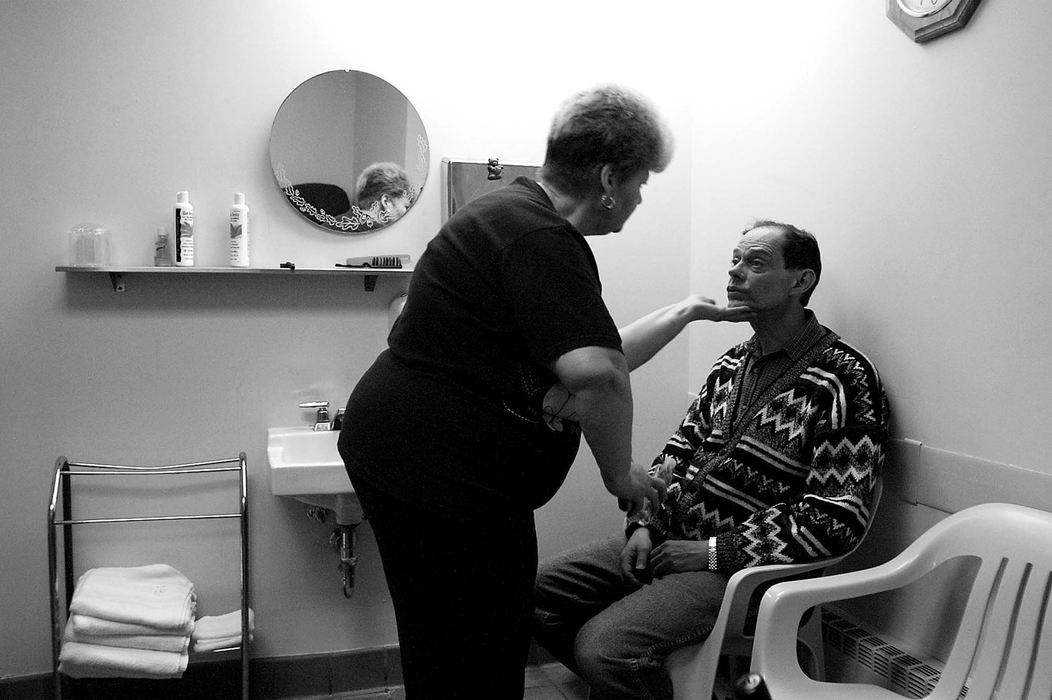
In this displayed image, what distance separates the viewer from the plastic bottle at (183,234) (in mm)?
2336

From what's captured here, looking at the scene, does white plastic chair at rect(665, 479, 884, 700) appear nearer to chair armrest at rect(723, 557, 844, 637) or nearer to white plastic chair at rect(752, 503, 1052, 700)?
chair armrest at rect(723, 557, 844, 637)

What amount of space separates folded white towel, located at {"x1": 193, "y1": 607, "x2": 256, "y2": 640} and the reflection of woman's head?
47.6 inches

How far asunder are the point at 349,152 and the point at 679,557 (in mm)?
1455

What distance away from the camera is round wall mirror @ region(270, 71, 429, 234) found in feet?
8.04

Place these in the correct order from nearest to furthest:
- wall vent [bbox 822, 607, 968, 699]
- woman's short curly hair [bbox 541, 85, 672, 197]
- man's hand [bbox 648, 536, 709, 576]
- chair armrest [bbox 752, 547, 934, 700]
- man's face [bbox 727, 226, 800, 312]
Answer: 1. woman's short curly hair [bbox 541, 85, 672, 197]
2. chair armrest [bbox 752, 547, 934, 700]
3. wall vent [bbox 822, 607, 968, 699]
4. man's hand [bbox 648, 536, 709, 576]
5. man's face [bbox 727, 226, 800, 312]

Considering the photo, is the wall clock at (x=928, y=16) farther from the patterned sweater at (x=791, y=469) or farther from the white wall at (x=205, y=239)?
the white wall at (x=205, y=239)

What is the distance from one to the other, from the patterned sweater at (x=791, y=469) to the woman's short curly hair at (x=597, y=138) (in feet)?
2.41

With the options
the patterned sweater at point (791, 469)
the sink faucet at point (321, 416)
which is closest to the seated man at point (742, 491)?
the patterned sweater at point (791, 469)

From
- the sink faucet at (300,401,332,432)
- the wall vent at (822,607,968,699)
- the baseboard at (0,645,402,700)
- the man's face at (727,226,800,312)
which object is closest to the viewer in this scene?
the wall vent at (822,607,968,699)

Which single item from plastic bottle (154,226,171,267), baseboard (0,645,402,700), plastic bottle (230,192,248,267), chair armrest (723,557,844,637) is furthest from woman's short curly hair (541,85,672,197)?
baseboard (0,645,402,700)

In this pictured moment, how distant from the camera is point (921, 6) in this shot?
187 centimetres

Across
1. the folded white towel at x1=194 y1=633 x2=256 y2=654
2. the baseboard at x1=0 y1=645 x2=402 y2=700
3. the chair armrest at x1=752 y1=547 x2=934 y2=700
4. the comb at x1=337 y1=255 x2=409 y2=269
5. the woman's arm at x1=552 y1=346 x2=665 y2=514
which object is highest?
the comb at x1=337 y1=255 x2=409 y2=269

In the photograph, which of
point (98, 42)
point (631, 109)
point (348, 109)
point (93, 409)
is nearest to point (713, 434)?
point (631, 109)

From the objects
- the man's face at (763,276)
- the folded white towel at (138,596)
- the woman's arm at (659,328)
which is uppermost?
the man's face at (763,276)
